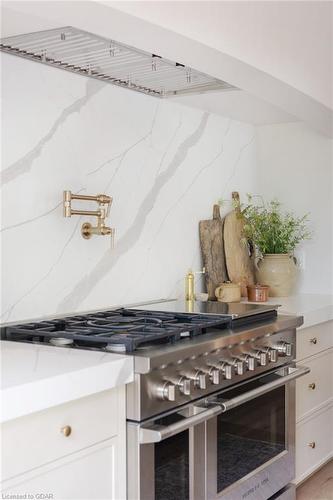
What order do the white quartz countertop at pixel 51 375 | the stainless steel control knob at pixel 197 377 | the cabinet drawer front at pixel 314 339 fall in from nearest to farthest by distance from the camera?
the white quartz countertop at pixel 51 375, the stainless steel control knob at pixel 197 377, the cabinet drawer front at pixel 314 339

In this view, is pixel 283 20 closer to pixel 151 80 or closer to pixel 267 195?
pixel 151 80

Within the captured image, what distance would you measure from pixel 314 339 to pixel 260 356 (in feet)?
2.45

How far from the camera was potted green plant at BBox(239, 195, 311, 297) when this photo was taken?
365 cm

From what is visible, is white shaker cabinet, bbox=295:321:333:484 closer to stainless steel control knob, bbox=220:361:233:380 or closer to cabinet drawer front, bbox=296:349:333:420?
cabinet drawer front, bbox=296:349:333:420

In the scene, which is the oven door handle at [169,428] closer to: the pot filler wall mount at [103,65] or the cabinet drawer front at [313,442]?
the pot filler wall mount at [103,65]

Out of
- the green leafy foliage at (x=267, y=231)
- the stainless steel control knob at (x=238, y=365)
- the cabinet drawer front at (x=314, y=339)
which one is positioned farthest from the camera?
the green leafy foliage at (x=267, y=231)

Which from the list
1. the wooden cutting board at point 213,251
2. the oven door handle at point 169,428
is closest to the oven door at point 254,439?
the oven door handle at point 169,428

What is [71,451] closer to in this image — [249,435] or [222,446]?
[222,446]

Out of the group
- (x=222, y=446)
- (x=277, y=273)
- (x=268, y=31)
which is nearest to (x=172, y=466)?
(x=222, y=446)

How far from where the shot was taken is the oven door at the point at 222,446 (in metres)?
1.90

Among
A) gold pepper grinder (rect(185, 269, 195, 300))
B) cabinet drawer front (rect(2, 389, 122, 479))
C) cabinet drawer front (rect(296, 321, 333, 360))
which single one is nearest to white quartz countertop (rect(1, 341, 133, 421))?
cabinet drawer front (rect(2, 389, 122, 479))

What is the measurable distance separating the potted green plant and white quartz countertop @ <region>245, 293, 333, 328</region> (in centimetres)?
9

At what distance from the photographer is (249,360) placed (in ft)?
7.90

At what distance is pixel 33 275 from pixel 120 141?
30.4 inches
